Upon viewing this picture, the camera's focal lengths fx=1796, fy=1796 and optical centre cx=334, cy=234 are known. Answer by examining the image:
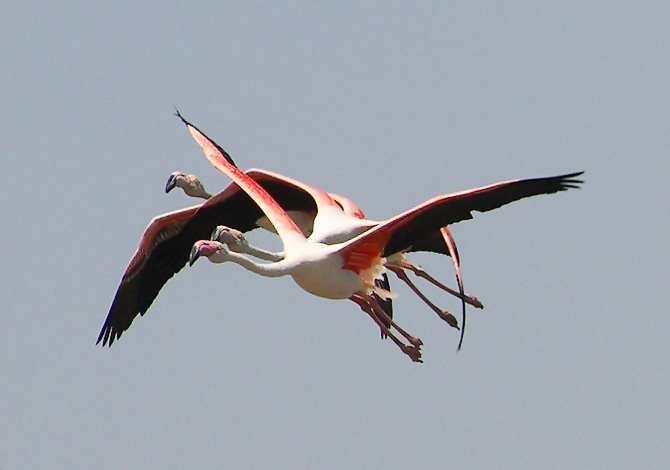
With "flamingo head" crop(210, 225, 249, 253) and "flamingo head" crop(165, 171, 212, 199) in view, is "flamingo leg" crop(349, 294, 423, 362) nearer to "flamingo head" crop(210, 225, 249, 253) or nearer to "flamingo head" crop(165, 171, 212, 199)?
"flamingo head" crop(210, 225, 249, 253)

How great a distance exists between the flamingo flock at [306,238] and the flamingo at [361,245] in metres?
0.01

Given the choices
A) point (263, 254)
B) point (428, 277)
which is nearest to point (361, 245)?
point (263, 254)

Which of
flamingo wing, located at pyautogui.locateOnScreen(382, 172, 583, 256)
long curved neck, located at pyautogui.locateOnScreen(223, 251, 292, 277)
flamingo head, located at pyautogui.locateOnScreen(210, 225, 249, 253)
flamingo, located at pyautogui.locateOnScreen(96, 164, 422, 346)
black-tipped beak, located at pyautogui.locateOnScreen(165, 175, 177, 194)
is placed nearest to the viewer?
flamingo wing, located at pyautogui.locateOnScreen(382, 172, 583, 256)

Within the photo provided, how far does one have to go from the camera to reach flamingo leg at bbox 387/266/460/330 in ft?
78.8

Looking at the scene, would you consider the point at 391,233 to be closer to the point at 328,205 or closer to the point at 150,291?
the point at 328,205

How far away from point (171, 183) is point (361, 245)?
537 cm

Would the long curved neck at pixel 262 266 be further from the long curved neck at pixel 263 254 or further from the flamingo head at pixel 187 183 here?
the flamingo head at pixel 187 183

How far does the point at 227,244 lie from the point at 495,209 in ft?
10.4

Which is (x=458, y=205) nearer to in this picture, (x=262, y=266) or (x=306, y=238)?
(x=262, y=266)

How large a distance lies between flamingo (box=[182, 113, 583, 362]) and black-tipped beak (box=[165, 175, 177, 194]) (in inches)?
128

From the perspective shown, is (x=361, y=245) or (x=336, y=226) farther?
(x=336, y=226)

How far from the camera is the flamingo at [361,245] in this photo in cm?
1983

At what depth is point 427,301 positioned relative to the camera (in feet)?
79.9

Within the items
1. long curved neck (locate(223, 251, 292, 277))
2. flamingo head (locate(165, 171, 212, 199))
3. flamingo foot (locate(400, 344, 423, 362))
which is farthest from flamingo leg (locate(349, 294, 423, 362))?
flamingo head (locate(165, 171, 212, 199))
